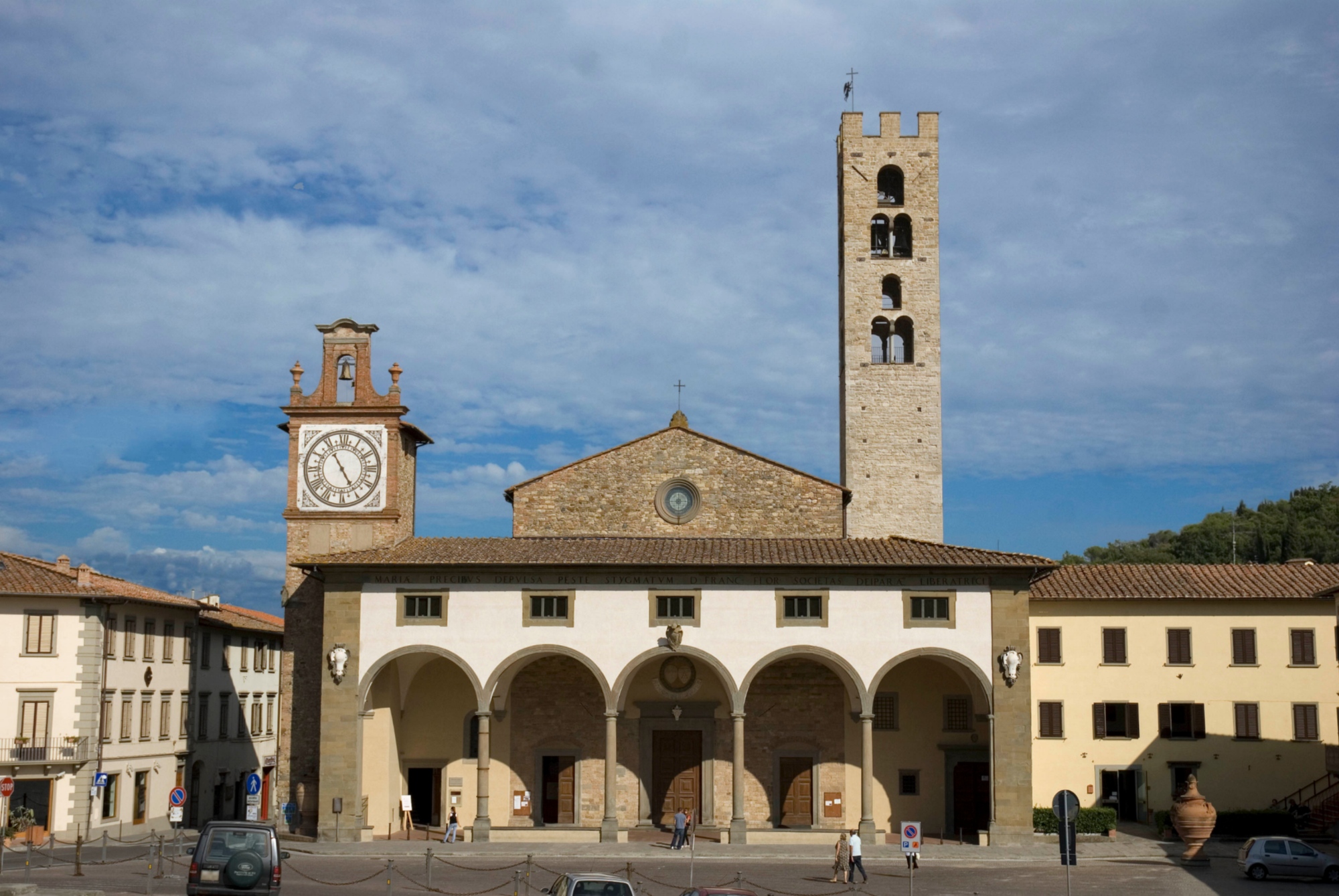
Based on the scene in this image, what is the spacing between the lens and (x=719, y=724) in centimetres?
3750

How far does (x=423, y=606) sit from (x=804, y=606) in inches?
395

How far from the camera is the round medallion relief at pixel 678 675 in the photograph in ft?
123

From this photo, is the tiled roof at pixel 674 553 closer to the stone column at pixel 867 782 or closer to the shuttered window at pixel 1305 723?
the stone column at pixel 867 782

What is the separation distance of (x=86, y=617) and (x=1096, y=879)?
28267 mm

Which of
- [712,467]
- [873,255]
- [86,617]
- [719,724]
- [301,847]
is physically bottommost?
[301,847]

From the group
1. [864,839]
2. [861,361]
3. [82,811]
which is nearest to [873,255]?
[861,361]

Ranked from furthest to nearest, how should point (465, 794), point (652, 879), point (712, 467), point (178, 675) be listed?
point (178, 675) < point (712, 467) < point (465, 794) < point (652, 879)

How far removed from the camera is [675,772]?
3759 cm

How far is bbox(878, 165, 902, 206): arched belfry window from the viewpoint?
170 feet

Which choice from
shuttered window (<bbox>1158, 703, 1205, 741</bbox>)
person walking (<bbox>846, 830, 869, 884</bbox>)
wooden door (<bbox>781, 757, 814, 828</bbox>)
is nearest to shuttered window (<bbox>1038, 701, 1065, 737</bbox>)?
shuttered window (<bbox>1158, 703, 1205, 741</bbox>)

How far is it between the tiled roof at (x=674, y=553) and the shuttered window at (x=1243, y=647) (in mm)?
7964

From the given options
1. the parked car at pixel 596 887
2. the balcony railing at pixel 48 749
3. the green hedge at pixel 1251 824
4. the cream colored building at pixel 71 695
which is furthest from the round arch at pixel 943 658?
the balcony railing at pixel 48 749

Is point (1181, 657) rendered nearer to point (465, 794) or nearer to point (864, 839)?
point (864, 839)

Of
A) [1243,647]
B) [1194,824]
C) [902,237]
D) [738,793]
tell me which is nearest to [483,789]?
[738,793]
